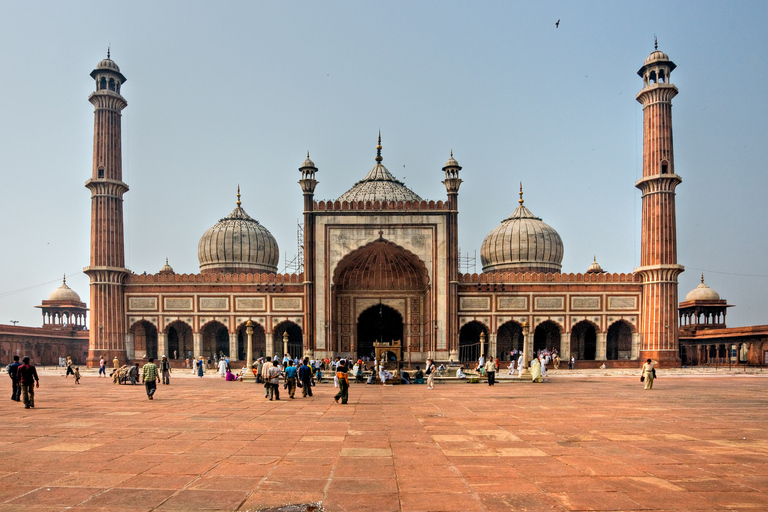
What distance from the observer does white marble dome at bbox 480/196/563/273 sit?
4128 cm

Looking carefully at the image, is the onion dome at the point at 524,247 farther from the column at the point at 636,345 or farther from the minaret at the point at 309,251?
the minaret at the point at 309,251

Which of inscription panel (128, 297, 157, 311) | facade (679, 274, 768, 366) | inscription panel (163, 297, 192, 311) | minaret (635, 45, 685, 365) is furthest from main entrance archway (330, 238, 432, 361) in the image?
facade (679, 274, 768, 366)

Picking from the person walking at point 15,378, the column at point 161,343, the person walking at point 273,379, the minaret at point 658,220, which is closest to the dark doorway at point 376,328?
the column at point 161,343

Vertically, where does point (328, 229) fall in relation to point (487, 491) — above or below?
above

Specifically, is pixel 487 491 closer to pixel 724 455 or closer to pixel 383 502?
pixel 383 502

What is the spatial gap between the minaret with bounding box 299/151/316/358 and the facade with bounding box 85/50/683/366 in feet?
0.20

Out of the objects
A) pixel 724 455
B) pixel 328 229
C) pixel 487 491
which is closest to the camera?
pixel 487 491

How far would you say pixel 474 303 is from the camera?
34.7 m

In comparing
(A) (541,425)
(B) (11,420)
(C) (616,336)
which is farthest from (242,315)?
(A) (541,425)

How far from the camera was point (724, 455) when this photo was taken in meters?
7.59

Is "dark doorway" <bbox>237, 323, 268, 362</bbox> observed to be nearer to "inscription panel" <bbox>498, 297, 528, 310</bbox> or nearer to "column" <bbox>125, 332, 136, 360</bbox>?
"column" <bbox>125, 332, 136, 360</bbox>

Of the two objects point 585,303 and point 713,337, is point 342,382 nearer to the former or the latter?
point 585,303

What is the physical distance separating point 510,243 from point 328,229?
13682 millimetres

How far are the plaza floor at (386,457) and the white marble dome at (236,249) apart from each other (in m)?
28.5
